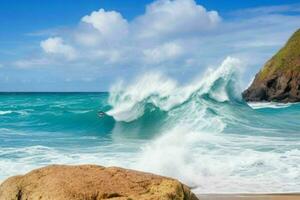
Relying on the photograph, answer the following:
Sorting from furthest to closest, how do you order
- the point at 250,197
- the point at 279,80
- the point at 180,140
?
1. the point at 279,80
2. the point at 180,140
3. the point at 250,197

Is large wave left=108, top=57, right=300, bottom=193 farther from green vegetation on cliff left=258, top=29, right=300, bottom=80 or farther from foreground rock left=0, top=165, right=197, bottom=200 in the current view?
green vegetation on cliff left=258, top=29, right=300, bottom=80

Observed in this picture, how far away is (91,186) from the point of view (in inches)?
197

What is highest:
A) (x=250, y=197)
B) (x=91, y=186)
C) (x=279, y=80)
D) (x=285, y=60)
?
(x=285, y=60)

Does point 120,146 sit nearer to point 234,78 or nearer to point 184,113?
point 184,113

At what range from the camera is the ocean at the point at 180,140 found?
39.4 feet

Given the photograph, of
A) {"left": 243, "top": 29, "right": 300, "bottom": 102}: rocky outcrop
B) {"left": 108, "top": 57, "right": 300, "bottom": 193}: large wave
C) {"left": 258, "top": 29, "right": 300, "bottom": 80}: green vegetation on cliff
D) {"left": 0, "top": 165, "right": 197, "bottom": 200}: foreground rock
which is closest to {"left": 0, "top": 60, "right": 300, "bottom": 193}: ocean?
{"left": 108, "top": 57, "right": 300, "bottom": 193}: large wave

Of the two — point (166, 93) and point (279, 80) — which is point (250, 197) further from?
point (279, 80)

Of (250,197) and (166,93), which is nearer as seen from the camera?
(250,197)

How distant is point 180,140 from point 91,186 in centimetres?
1127

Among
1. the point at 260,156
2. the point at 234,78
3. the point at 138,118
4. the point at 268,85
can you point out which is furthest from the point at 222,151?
the point at 268,85

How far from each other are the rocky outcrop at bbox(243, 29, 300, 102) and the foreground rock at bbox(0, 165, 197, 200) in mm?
59404

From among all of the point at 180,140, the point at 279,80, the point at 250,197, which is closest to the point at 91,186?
the point at 250,197

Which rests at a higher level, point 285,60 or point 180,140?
point 285,60

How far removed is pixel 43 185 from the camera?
17.2 ft
